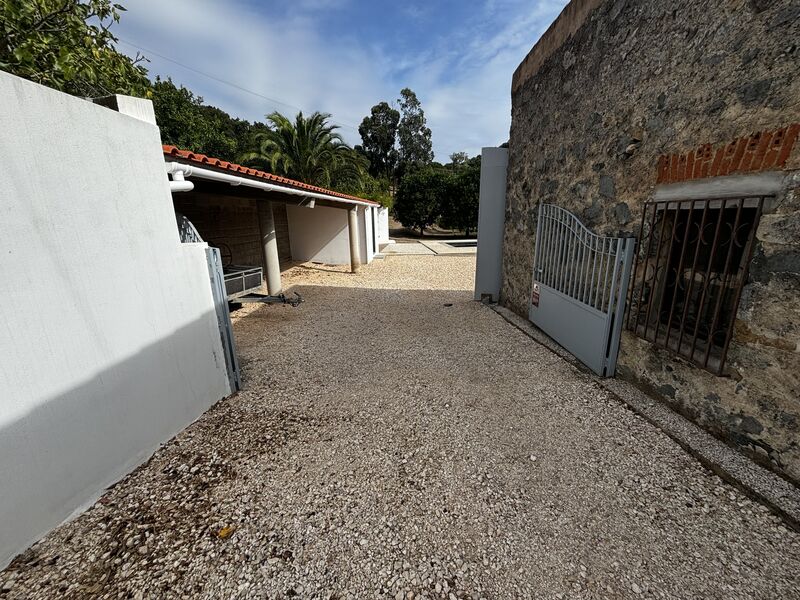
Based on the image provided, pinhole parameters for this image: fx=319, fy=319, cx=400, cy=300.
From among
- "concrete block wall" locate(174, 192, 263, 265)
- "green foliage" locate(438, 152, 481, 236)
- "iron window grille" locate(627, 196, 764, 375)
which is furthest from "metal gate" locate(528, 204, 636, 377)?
"green foliage" locate(438, 152, 481, 236)

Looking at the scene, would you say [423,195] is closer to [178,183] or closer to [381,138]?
[381,138]

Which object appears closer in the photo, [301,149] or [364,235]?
[364,235]

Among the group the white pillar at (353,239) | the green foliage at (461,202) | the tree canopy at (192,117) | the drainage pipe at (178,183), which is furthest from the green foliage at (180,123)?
the drainage pipe at (178,183)

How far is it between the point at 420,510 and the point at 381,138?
36388 mm

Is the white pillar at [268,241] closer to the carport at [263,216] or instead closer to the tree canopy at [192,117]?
the carport at [263,216]

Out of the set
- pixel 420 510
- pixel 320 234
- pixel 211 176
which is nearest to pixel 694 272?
pixel 420 510

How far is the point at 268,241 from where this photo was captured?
7168 mm

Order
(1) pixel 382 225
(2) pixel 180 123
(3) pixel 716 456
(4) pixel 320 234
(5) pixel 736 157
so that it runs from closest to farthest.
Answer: (5) pixel 736 157 → (3) pixel 716 456 → (4) pixel 320 234 → (2) pixel 180 123 → (1) pixel 382 225

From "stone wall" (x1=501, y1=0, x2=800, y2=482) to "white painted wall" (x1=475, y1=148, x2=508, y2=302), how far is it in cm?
189

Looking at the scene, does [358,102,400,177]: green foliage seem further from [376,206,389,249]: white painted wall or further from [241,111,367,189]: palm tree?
[241,111,367,189]: palm tree

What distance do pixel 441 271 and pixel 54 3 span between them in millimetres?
9388

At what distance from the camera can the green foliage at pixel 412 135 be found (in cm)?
3412

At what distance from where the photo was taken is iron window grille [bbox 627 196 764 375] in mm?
2316

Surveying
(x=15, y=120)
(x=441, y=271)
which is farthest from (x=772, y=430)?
(x=441, y=271)
